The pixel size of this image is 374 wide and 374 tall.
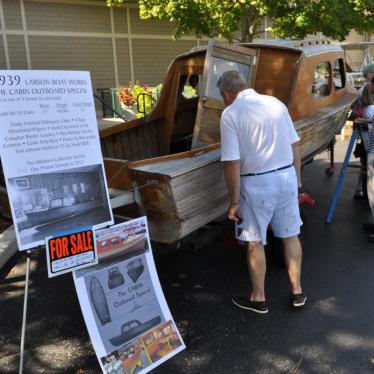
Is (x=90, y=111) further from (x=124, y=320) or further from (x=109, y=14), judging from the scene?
(x=109, y=14)

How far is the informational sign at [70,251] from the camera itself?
2.45 metres

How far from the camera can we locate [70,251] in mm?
2518

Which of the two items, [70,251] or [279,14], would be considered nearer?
[70,251]

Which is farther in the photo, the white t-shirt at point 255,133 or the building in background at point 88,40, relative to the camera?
the building in background at point 88,40

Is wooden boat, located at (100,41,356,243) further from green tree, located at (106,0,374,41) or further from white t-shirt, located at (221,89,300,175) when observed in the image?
green tree, located at (106,0,374,41)

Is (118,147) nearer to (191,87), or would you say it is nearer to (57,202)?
(191,87)

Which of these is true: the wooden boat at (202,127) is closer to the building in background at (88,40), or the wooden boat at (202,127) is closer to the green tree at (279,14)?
the green tree at (279,14)

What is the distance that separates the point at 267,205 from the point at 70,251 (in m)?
1.45

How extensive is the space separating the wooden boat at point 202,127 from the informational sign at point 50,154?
0.56 m

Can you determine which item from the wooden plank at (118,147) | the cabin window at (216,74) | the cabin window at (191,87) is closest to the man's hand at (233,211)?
the cabin window at (216,74)

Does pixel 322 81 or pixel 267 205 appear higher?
pixel 322 81

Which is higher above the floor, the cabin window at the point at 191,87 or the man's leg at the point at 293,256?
the cabin window at the point at 191,87

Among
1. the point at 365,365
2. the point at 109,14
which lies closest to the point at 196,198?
the point at 365,365

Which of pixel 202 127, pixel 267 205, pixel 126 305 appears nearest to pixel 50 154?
pixel 126 305
